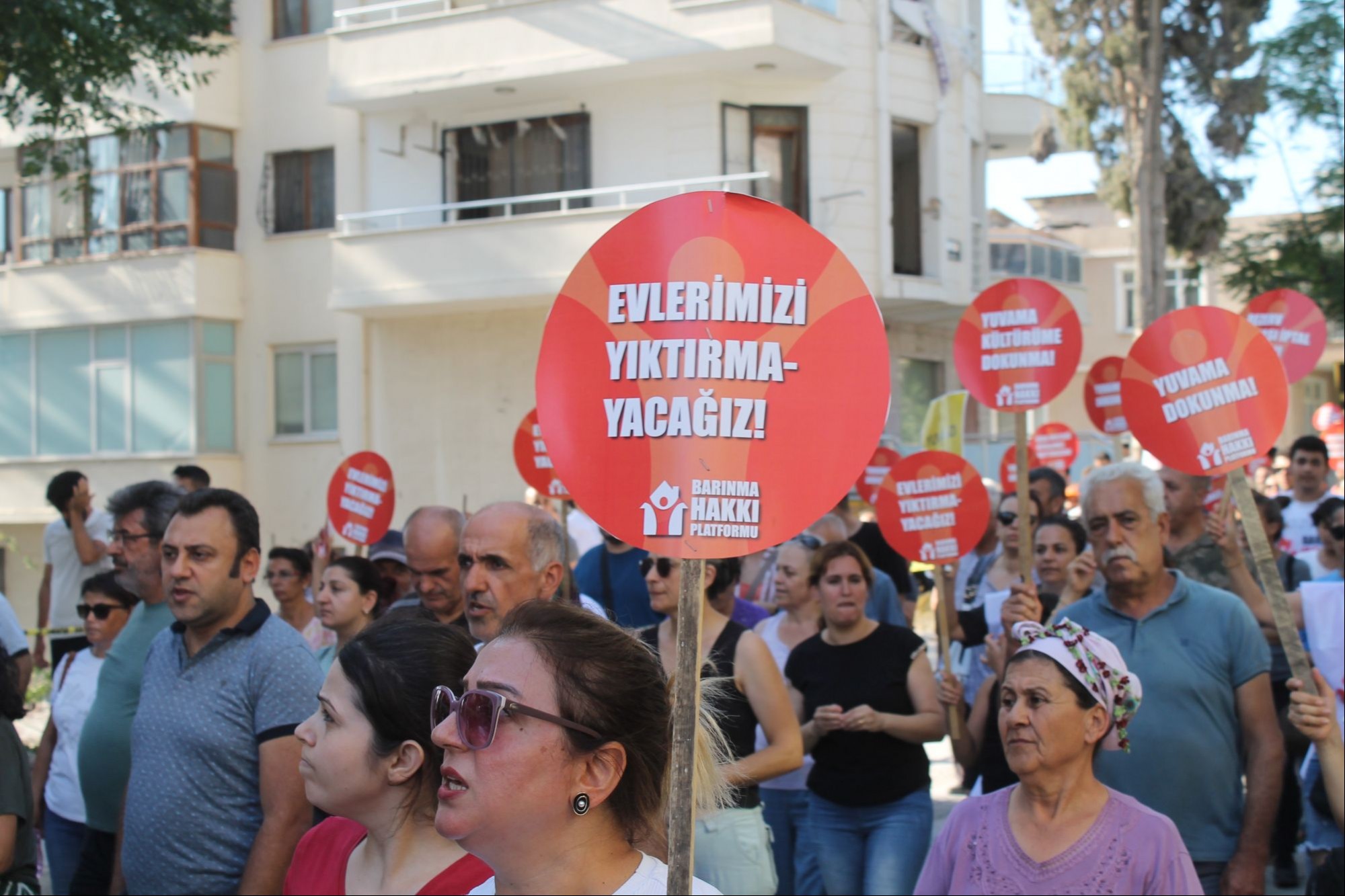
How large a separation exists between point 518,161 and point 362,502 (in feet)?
45.4

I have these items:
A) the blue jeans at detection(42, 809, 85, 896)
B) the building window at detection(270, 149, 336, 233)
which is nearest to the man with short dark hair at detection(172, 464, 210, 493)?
the blue jeans at detection(42, 809, 85, 896)

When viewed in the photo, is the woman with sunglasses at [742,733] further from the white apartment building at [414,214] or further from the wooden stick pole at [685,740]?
the white apartment building at [414,214]

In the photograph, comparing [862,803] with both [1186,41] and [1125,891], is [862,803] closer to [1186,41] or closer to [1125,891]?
[1125,891]

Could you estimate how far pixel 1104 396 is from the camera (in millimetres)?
Answer: 10406

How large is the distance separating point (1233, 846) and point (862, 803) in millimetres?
1489

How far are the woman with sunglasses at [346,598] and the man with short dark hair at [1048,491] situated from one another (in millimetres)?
4064

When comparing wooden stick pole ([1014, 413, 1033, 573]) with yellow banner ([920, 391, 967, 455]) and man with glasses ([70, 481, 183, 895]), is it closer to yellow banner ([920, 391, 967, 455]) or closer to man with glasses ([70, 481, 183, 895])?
man with glasses ([70, 481, 183, 895])

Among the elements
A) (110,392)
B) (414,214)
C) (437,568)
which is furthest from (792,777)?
(110,392)

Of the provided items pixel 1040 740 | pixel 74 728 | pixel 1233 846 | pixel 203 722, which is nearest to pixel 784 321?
pixel 1040 740

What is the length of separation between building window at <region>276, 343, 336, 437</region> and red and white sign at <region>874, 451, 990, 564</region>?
55.6 feet

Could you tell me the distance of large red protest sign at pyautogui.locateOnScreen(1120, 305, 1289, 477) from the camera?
4.74 metres

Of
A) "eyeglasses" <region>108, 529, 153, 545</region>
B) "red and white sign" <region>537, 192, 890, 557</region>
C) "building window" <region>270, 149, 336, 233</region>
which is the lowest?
"eyeglasses" <region>108, 529, 153, 545</region>

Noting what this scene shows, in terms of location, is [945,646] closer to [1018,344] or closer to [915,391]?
[1018,344]

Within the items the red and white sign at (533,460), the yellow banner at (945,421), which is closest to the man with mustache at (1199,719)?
the red and white sign at (533,460)
